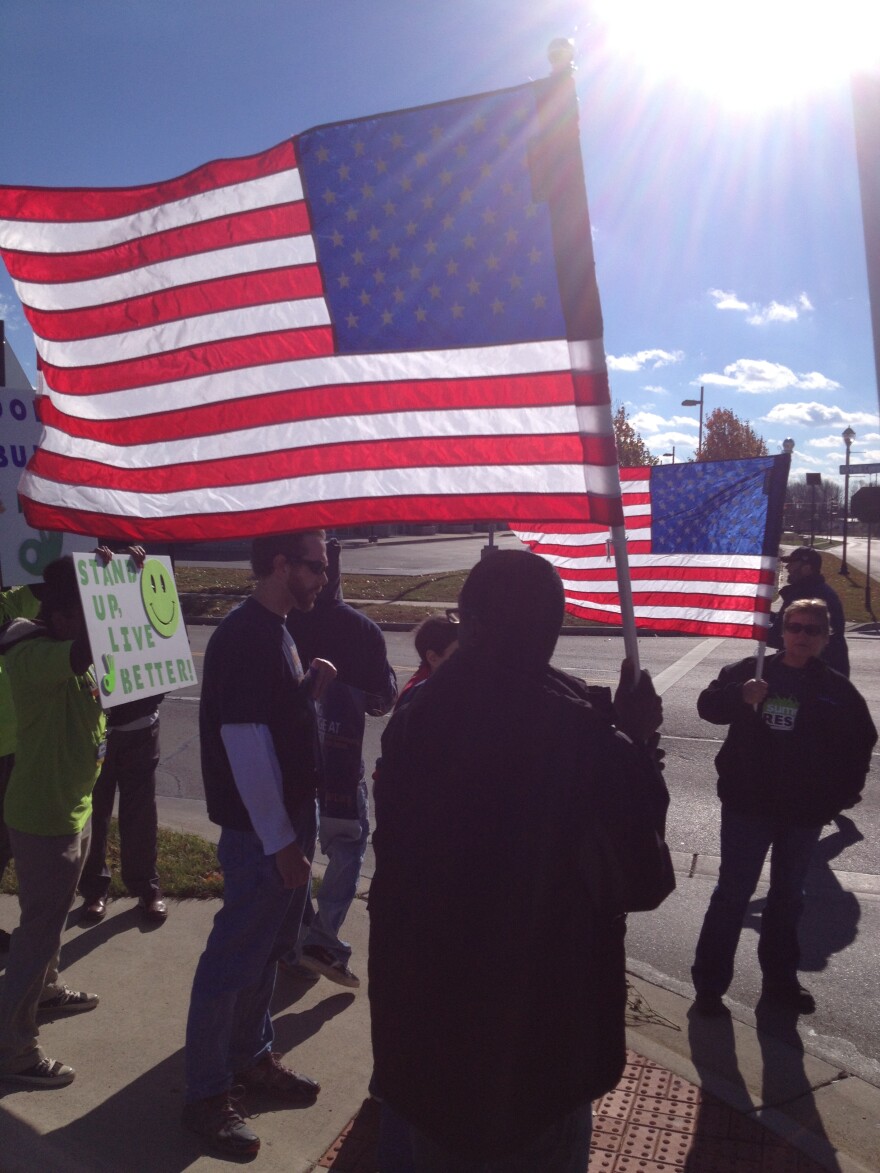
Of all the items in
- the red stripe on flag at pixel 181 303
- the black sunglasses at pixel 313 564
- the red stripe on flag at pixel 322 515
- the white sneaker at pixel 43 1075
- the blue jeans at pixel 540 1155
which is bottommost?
the white sneaker at pixel 43 1075

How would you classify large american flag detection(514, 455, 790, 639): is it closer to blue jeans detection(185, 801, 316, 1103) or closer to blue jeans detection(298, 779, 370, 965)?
blue jeans detection(298, 779, 370, 965)

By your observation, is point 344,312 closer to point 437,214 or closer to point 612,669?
Answer: point 437,214

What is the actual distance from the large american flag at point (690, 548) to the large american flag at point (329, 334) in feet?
3.50

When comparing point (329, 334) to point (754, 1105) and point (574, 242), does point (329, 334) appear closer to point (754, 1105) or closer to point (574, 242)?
point (574, 242)

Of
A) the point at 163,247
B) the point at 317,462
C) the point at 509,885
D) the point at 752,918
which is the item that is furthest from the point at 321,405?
the point at 752,918

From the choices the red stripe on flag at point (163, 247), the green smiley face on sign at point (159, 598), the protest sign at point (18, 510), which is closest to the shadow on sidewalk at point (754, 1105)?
the green smiley face on sign at point (159, 598)

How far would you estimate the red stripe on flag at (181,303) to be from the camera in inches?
135

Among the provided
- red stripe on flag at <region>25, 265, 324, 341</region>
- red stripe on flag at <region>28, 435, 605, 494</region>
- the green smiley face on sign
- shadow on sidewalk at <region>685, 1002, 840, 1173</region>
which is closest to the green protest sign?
the green smiley face on sign

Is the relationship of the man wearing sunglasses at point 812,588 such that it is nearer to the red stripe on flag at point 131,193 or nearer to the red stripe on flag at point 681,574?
the red stripe on flag at point 681,574

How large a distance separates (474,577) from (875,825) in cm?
588

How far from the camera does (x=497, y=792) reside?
6.33 ft

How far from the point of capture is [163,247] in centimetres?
348

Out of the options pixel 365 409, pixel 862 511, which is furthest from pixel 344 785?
pixel 862 511

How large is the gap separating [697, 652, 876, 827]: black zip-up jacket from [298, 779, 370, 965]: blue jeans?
5.20 ft
